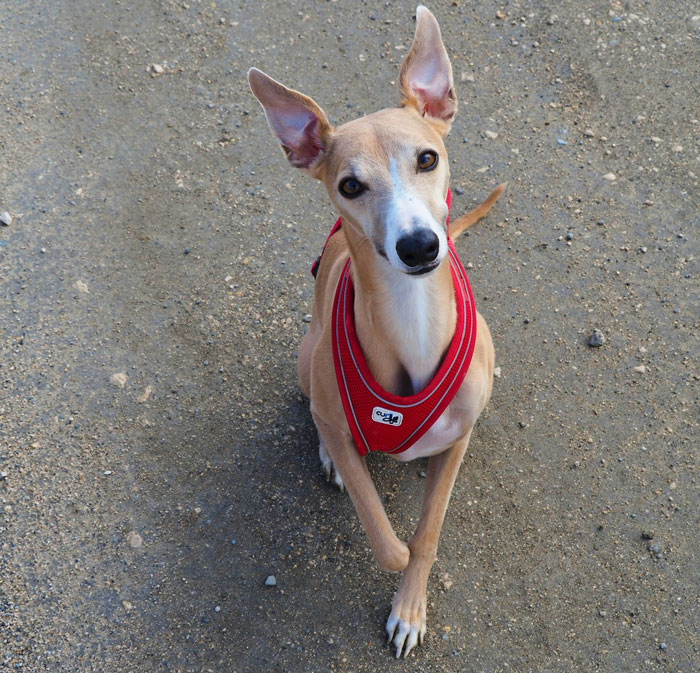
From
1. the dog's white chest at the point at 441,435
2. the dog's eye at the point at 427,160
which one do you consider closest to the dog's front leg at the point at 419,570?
the dog's white chest at the point at 441,435

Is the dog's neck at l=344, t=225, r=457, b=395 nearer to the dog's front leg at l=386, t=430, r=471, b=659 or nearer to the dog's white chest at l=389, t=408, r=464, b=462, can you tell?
the dog's white chest at l=389, t=408, r=464, b=462

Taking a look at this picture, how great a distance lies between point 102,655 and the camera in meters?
3.44

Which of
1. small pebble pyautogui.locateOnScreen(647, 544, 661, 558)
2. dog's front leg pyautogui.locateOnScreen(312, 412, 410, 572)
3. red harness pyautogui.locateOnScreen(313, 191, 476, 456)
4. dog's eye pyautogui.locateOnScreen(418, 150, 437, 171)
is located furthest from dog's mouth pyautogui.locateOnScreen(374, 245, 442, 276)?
small pebble pyautogui.locateOnScreen(647, 544, 661, 558)

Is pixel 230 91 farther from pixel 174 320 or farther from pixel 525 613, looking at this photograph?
pixel 525 613

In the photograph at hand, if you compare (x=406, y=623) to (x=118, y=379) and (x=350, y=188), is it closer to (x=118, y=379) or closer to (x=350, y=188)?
(x=350, y=188)

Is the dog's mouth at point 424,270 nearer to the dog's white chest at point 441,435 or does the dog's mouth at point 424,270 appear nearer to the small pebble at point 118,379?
the dog's white chest at point 441,435

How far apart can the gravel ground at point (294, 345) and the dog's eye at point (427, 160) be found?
1909 mm

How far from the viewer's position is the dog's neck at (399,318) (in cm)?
287

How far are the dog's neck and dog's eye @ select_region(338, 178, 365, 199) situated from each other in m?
0.14

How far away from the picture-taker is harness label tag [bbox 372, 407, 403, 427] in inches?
120

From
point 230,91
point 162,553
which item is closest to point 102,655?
point 162,553

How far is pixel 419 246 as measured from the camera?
247cm

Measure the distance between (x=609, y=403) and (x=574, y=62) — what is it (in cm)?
313

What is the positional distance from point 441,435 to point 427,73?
1.72 metres
